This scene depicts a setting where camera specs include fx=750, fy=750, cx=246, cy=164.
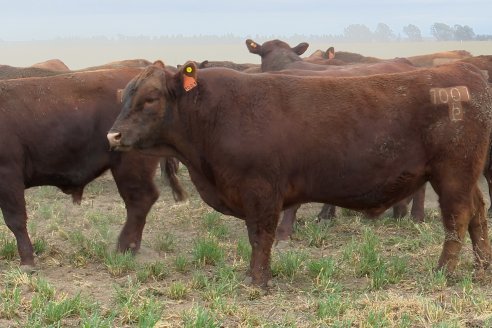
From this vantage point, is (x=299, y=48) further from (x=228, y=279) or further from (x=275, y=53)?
(x=228, y=279)

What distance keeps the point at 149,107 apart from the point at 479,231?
2852 millimetres

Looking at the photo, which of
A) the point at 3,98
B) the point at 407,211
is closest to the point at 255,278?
the point at 3,98

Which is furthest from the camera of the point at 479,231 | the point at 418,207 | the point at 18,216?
the point at 418,207

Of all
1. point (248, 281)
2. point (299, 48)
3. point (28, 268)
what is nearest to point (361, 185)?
point (248, 281)

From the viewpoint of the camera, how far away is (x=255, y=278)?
226 inches

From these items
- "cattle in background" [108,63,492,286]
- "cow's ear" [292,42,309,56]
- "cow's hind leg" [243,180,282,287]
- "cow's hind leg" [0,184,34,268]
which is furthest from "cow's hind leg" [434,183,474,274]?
"cow's ear" [292,42,309,56]

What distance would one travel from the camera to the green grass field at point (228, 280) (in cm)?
484

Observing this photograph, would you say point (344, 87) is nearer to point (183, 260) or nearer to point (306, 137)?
point (306, 137)

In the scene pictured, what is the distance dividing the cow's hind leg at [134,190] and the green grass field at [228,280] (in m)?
0.20

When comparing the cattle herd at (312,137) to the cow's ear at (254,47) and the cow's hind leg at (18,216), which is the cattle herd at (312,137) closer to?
the cow's hind leg at (18,216)

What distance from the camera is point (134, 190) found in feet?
22.7

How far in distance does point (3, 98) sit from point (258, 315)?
10.6ft

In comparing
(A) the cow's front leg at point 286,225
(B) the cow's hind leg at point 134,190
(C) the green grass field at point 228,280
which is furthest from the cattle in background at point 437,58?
(B) the cow's hind leg at point 134,190

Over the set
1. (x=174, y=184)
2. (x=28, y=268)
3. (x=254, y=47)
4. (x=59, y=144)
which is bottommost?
(x=28, y=268)
